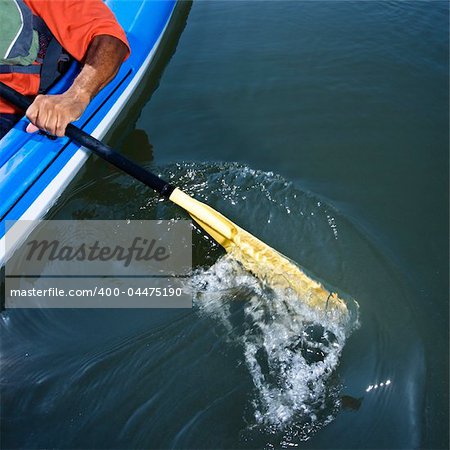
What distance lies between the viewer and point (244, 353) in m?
2.26

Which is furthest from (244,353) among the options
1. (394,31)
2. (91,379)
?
(394,31)

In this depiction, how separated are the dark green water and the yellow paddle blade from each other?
8 cm

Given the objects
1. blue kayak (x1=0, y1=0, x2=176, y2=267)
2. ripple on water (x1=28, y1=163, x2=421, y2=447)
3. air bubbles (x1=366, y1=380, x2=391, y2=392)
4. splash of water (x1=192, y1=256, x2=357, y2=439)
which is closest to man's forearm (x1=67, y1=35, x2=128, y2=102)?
blue kayak (x1=0, y1=0, x2=176, y2=267)

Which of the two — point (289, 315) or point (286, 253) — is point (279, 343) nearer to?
point (289, 315)

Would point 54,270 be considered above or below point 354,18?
below

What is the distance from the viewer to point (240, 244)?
2516 millimetres

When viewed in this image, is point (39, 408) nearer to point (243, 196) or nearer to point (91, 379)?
point (91, 379)

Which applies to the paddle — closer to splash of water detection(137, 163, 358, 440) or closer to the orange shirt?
splash of water detection(137, 163, 358, 440)

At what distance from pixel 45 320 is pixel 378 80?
3.35m

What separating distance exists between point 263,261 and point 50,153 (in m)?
1.51

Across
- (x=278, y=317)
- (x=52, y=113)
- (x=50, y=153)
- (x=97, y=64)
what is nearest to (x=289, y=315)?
(x=278, y=317)

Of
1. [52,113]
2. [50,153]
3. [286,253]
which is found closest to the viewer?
[52,113]

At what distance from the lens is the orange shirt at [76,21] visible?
8.16 ft

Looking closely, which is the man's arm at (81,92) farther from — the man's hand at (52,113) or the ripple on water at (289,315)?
the ripple on water at (289,315)
